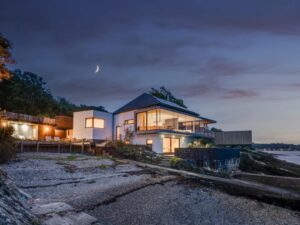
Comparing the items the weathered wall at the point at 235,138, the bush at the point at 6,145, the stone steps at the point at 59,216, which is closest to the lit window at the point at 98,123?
the bush at the point at 6,145

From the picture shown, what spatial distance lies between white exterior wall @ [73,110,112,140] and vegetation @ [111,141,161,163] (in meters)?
5.60

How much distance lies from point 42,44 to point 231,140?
28817 mm

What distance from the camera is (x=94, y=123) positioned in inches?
1024

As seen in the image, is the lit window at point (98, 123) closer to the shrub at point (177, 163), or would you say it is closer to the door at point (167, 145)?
the door at point (167, 145)

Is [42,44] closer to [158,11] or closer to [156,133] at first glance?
[158,11]

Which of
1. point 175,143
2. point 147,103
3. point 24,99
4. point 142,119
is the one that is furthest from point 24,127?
point 175,143

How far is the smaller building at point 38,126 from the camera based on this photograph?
2530 cm

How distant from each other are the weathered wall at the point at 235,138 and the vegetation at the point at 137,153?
59.1 ft

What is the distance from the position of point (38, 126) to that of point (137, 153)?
16377 mm

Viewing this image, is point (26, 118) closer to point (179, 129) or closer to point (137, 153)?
point (137, 153)

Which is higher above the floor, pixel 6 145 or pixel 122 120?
pixel 122 120

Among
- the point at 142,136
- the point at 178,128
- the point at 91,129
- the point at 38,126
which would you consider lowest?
the point at 142,136

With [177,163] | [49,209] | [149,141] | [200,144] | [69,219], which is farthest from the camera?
[200,144]

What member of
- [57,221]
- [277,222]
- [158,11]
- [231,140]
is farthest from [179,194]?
[231,140]
